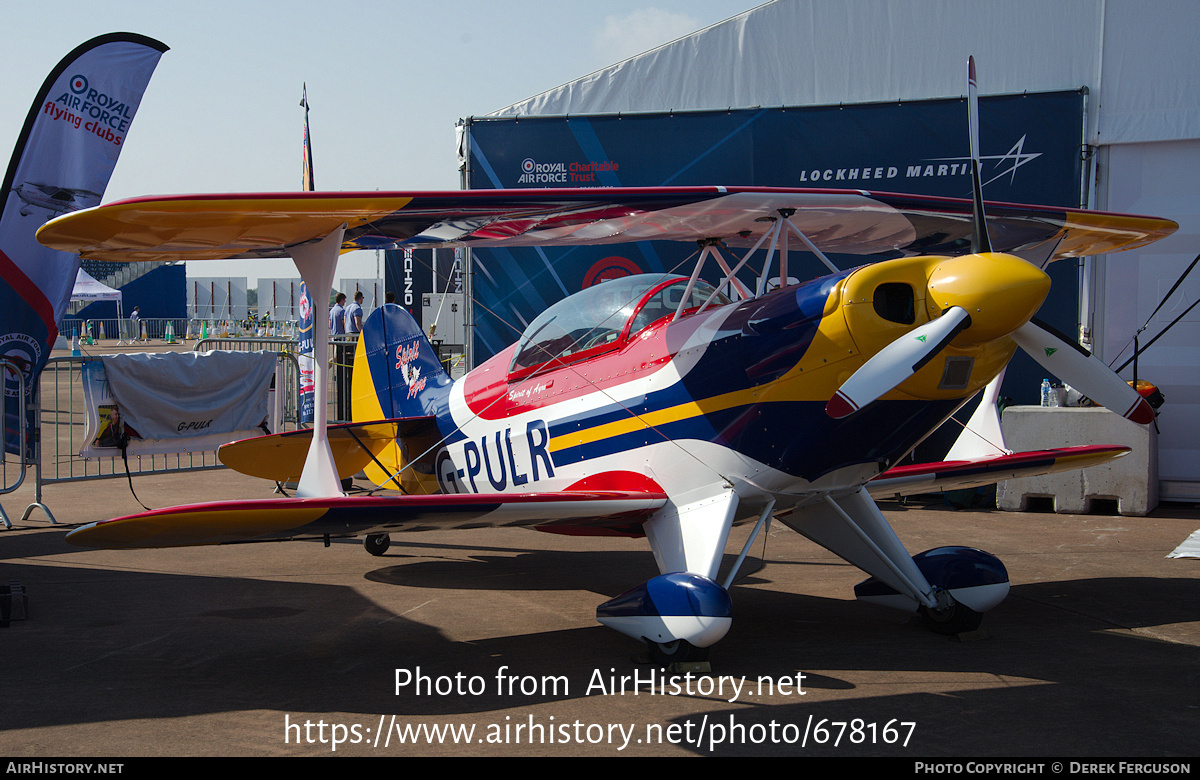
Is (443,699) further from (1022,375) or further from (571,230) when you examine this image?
(1022,375)

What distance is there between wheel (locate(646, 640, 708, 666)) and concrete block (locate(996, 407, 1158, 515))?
6205mm

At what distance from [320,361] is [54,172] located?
17.7 feet

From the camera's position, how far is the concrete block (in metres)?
9.42

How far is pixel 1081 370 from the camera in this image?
15.8 ft

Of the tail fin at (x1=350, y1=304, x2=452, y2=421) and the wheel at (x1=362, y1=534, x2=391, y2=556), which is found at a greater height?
the tail fin at (x1=350, y1=304, x2=452, y2=421)

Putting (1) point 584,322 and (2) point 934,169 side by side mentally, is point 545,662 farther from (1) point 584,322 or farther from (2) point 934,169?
(2) point 934,169

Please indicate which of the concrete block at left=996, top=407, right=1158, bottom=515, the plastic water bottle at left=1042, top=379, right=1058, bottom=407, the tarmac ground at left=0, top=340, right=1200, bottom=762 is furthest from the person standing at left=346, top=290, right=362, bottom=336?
the plastic water bottle at left=1042, top=379, right=1058, bottom=407

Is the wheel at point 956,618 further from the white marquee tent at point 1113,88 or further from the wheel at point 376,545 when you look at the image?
the white marquee tent at point 1113,88

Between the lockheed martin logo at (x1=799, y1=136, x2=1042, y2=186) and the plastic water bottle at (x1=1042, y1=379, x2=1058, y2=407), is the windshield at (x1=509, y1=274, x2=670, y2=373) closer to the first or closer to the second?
the lockheed martin logo at (x1=799, y1=136, x2=1042, y2=186)

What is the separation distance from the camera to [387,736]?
379cm

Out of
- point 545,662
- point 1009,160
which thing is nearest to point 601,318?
point 545,662
